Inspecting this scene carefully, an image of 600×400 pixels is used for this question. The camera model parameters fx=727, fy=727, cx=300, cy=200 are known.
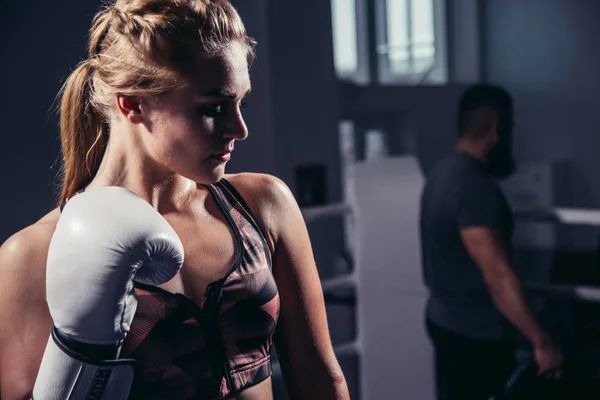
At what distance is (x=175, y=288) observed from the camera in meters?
0.81

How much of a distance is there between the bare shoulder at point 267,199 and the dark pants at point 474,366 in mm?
968

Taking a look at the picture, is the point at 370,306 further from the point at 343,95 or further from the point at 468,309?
the point at 343,95

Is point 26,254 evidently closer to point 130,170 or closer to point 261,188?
point 130,170

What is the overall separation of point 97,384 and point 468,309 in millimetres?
1234

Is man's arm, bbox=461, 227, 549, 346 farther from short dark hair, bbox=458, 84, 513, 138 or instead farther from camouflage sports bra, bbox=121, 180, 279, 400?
camouflage sports bra, bbox=121, 180, 279, 400

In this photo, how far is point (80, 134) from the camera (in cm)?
84

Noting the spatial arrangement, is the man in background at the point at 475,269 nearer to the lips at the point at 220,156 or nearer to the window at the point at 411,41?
the lips at the point at 220,156

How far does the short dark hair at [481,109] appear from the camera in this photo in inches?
70.9

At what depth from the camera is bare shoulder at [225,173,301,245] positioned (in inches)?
35.8

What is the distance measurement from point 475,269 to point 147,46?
1.23 m

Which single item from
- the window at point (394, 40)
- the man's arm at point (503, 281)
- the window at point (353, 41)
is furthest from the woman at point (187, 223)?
the window at point (353, 41)

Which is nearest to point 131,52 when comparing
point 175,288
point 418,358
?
point 175,288

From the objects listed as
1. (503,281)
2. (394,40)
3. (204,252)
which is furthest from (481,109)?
(394,40)

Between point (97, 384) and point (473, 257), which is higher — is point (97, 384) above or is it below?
above
